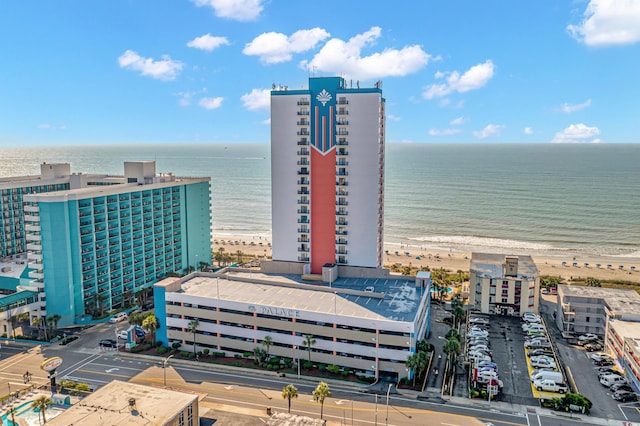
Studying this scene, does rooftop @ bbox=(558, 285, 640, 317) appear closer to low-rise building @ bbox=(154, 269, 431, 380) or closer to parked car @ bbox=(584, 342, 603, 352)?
parked car @ bbox=(584, 342, 603, 352)

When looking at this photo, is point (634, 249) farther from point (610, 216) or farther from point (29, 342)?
point (29, 342)

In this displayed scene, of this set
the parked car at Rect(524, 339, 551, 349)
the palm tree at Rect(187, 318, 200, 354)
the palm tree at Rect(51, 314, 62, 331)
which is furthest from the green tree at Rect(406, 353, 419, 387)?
the palm tree at Rect(51, 314, 62, 331)

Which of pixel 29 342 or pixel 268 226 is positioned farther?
pixel 268 226

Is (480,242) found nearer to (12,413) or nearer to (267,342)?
(267,342)

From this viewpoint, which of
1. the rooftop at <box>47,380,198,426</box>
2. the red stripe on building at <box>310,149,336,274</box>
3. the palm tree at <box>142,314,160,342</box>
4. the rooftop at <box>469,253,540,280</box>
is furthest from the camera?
the rooftop at <box>469,253,540,280</box>

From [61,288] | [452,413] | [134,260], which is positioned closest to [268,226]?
[134,260]
